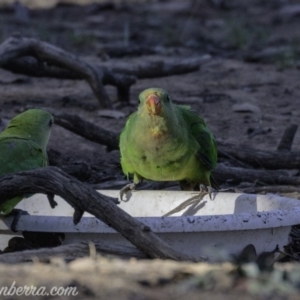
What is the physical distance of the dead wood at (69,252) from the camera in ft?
11.7

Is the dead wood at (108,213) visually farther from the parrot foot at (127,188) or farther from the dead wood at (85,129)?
the dead wood at (85,129)

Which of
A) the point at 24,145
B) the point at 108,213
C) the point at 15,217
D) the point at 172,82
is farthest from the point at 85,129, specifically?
the point at 172,82

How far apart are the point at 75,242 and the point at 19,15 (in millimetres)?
10282

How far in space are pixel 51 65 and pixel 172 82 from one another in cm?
237

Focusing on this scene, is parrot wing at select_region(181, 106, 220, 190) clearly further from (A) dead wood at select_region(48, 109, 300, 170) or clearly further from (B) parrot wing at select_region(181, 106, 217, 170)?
(A) dead wood at select_region(48, 109, 300, 170)

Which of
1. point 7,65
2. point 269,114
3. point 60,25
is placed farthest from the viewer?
A: point 60,25

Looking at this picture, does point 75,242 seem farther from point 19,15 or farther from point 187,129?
point 19,15

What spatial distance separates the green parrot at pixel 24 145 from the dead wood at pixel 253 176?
1.17 metres

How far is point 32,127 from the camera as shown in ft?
Answer: 17.5

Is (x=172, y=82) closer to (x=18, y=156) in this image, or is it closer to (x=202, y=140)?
(x=202, y=140)

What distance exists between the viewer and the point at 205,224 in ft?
13.1

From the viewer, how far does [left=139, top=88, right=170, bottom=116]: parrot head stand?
4.74 metres

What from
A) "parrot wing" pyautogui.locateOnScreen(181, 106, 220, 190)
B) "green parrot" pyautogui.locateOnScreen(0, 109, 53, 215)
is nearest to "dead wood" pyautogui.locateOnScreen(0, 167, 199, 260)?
"green parrot" pyautogui.locateOnScreen(0, 109, 53, 215)

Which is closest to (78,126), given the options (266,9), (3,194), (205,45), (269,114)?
(3,194)
